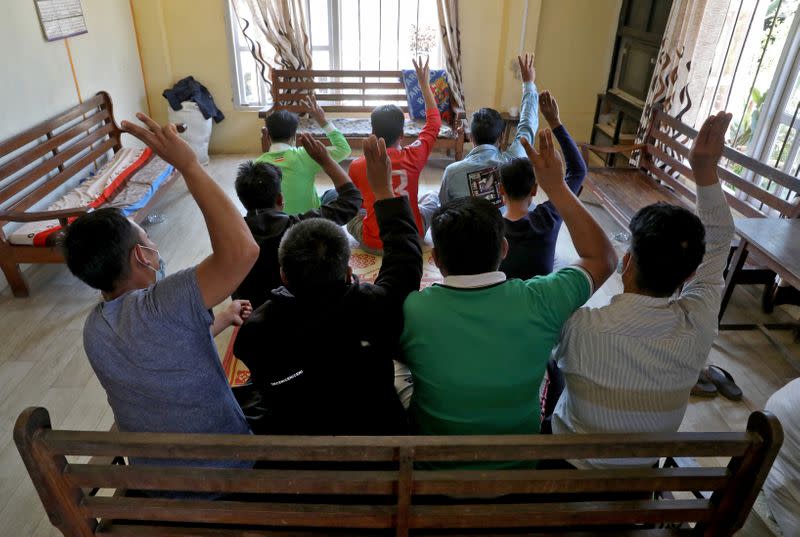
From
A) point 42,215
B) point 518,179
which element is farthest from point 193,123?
point 518,179

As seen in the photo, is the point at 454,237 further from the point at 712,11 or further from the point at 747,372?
the point at 712,11

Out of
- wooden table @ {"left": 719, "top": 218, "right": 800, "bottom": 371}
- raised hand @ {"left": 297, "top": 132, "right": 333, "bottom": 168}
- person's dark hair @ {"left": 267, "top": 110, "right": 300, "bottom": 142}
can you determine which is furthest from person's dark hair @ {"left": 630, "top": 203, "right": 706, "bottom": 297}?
person's dark hair @ {"left": 267, "top": 110, "right": 300, "bottom": 142}

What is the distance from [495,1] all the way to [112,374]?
4924 mm

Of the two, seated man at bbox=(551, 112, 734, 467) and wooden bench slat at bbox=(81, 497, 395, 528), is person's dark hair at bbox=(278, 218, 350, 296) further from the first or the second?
seated man at bbox=(551, 112, 734, 467)

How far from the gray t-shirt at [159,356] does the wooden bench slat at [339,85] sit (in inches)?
165

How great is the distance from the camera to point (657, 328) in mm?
1236

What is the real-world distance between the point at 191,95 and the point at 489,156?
3320 millimetres

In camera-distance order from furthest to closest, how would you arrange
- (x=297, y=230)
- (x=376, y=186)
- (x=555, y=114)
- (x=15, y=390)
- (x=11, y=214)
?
(x=11, y=214) < (x=15, y=390) < (x=555, y=114) < (x=376, y=186) < (x=297, y=230)

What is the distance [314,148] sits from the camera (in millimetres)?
1996

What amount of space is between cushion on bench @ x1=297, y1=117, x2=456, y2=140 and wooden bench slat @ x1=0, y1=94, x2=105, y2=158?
1.58 m

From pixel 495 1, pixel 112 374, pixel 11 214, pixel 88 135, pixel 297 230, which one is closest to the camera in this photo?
pixel 112 374

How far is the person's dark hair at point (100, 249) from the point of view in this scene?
1.21 metres

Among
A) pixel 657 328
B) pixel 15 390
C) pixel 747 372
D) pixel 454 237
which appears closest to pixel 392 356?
pixel 454 237

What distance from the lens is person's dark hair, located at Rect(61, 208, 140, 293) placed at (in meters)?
1.21
